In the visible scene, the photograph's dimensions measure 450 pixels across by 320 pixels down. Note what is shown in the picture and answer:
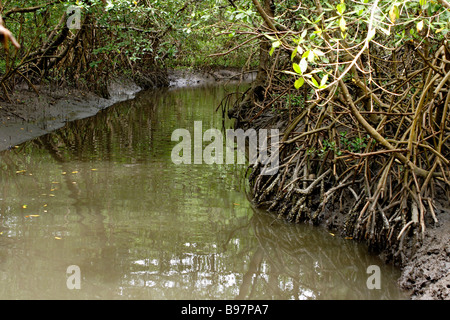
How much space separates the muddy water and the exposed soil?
26 cm

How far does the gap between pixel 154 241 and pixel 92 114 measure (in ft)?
32.6

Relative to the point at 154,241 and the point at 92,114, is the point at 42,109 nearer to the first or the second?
the point at 92,114

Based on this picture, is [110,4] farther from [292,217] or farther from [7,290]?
[7,290]

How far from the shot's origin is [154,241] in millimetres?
5078

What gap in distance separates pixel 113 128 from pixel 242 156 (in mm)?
4106

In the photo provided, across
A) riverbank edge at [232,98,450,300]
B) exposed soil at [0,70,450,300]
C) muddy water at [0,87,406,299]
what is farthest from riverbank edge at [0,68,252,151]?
riverbank edge at [232,98,450,300]

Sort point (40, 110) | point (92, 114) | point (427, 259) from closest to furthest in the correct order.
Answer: point (427, 259)
point (40, 110)
point (92, 114)

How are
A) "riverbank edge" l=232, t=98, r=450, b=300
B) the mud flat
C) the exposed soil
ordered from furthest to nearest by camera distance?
the mud flat < the exposed soil < "riverbank edge" l=232, t=98, r=450, b=300

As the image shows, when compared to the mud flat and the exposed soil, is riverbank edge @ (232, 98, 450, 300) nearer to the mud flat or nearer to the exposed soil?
the exposed soil

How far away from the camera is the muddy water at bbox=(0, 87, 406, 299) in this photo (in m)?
4.21

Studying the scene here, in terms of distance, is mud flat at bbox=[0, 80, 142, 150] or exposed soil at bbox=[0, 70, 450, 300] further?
mud flat at bbox=[0, 80, 142, 150]

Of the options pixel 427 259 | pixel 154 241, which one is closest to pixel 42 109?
pixel 154 241

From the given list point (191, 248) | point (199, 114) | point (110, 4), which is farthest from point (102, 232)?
point (199, 114)

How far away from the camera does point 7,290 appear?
399 cm
